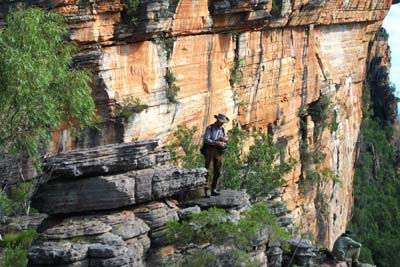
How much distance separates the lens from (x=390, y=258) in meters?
41.9

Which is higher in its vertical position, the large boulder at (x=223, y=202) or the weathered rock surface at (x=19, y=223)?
the large boulder at (x=223, y=202)

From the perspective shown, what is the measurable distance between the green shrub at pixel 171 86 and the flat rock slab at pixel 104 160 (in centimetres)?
1105

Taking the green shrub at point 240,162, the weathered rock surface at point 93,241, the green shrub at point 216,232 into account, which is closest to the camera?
the weathered rock surface at point 93,241

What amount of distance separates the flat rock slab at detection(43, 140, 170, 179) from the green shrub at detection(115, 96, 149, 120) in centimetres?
873

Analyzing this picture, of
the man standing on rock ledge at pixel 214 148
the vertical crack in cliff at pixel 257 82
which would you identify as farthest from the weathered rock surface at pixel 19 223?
the vertical crack in cliff at pixel 257 82

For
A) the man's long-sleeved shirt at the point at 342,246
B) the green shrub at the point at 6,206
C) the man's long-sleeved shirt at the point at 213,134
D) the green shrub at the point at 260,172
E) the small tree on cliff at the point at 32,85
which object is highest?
the small tree on cliff at the point at 32,85

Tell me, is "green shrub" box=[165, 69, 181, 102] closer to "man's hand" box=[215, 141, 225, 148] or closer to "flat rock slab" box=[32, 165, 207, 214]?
"man's hand" box=[215, 141, 225, 148]

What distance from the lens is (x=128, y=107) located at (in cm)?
2194

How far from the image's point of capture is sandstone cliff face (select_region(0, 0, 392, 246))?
2130cm

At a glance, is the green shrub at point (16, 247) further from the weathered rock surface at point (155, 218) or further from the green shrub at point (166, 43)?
the green shrub at point (166, 43)

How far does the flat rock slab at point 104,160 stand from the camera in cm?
1226

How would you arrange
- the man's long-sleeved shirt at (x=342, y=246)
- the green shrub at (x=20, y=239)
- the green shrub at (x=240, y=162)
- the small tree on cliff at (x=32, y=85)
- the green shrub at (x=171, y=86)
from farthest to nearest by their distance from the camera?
the green shrub at (x=171, y=86) → the green shrub at (x=240, y=162) → the man's long-sleeved shirt at (x=342, y=246) → the green shrub at (x=20, y=239) → the small tree on cliff at (x=32, y=85)

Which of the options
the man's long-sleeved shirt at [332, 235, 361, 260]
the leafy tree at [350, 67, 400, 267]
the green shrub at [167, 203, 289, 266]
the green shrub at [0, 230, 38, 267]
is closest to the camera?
the green shrub at [0, 230, 38, 267]

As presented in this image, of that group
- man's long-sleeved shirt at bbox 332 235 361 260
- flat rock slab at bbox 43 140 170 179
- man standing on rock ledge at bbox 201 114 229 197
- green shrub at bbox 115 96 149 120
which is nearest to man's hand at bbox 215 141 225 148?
man standing on rock ledge at bbox 201 114 229 197
